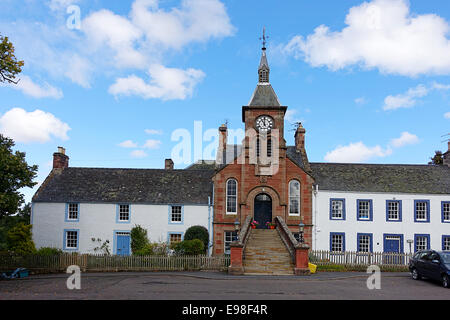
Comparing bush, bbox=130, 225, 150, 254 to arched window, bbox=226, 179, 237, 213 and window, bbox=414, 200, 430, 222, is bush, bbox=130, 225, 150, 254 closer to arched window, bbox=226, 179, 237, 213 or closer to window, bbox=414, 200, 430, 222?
arched window, bbox=226, 179, 237, 213

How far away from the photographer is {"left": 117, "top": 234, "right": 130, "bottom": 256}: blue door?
101 feet

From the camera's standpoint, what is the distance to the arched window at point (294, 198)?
98.5 feet

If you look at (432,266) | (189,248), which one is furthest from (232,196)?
(432,266)

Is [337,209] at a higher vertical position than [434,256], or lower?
higher

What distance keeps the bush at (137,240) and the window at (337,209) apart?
1461 centimetres

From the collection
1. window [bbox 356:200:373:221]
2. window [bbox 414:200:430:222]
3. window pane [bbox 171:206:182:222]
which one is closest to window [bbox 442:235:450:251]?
window [bbox 414:200:430:222]

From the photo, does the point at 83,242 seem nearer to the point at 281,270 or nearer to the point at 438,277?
the point at 281,270

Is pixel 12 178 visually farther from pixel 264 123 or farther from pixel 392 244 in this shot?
pixel 392 244

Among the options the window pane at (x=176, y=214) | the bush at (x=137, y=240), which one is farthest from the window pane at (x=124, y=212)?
the window pane at (x=176, y=214)

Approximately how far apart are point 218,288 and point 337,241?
16940 mm

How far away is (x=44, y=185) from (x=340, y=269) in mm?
24282

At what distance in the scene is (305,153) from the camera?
34.8 m

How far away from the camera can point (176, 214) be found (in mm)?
31781

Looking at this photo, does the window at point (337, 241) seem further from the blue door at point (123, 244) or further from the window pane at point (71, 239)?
the window pane at point (71, 239)
